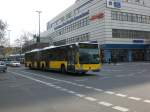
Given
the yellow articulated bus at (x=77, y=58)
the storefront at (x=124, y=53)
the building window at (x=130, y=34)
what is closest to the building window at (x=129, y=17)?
the building window at (x=130, y=34)

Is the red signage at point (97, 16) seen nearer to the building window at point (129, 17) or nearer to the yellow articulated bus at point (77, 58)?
the building window at point (129, 17)

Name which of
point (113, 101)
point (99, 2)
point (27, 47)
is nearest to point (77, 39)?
point (99, 2)

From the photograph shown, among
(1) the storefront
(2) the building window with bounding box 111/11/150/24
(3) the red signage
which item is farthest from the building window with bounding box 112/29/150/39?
Answer: (3) the red signage

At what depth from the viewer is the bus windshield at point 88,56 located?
25.2 metres

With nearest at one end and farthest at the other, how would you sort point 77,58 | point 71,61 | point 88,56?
point 77,58 < point 88,56 < point 71,61

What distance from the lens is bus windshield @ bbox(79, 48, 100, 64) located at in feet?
82.5

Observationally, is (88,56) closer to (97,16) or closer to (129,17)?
(97,16)

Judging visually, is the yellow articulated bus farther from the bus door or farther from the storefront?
the storefront

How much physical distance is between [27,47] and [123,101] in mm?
96254

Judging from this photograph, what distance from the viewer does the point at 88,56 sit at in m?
25.4

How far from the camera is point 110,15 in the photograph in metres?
68.8

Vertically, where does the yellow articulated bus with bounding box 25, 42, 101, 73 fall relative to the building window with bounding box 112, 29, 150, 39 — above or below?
below

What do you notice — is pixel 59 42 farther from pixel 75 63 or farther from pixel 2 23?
pixel 75 63

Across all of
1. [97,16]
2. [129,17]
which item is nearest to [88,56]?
[97,16]
